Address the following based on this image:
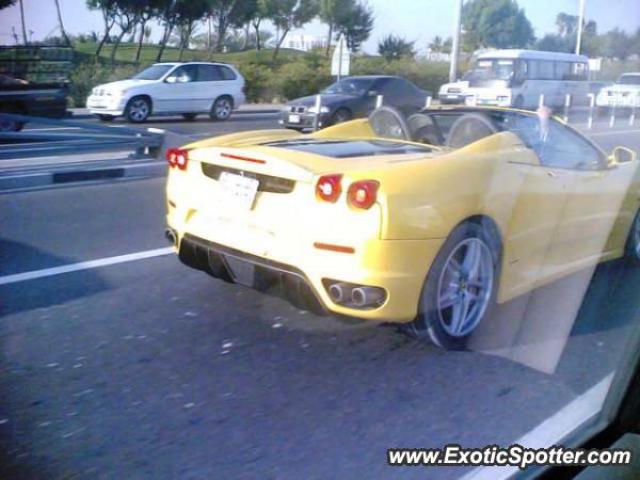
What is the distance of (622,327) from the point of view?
4879 mm

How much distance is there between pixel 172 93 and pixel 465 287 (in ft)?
37.8

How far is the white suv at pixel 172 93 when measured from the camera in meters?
14.6

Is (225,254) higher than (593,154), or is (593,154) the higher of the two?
(593,154)

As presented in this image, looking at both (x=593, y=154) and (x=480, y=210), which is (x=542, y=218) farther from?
(x=593, y=154)

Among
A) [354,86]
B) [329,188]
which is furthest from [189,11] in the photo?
[329,188]

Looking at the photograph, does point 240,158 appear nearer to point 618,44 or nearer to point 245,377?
point 245,377

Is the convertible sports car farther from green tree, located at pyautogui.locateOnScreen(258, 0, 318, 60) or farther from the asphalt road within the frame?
green tree, located at pyautogui.locateOnScreen(258, 0, 318, 60)

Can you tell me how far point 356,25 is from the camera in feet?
24.8

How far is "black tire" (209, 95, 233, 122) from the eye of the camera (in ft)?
50.9

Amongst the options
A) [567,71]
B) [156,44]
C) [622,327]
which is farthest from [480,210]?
[567,71]

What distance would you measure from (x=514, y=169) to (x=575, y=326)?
1.06 m

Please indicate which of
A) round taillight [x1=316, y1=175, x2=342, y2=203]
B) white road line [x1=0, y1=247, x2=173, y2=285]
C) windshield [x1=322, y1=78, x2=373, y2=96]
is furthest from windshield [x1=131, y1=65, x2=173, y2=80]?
round taillight [x1=316, y1=175, x2=342, y2=203]

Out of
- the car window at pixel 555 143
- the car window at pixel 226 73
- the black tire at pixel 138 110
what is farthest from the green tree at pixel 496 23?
the black tire at pixel 138 110

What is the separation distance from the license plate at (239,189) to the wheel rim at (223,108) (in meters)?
11.3
